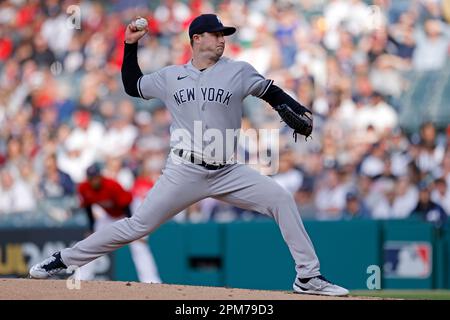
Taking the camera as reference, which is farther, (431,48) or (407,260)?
(431,48)

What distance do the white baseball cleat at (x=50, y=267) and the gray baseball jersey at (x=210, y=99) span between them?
125 cm

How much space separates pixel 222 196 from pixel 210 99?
721 millimetres

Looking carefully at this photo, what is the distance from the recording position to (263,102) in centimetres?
1524

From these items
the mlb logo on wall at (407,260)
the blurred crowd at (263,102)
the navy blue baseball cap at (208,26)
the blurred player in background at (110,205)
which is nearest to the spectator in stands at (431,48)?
the blurred crowd at (263,102)

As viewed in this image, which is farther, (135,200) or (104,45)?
(104,45)

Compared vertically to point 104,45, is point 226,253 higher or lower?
lower

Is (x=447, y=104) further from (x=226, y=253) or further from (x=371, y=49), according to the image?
(x=226, y=253)

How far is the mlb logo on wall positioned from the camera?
1277 cm

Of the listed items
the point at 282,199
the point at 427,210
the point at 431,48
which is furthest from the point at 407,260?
the point at 282,199

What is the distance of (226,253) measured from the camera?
43.1 feet

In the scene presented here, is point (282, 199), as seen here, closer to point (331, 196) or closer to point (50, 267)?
point (50, 267)
